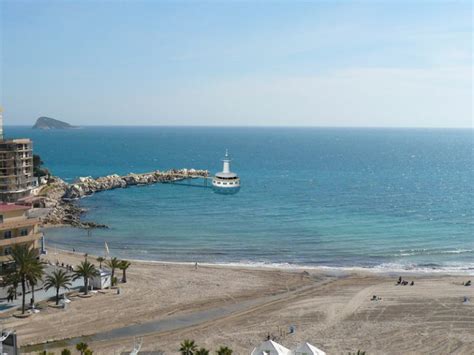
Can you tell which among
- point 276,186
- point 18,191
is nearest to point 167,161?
point 276,186

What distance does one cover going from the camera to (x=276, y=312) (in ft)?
135

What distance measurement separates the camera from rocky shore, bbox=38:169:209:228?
78.7m

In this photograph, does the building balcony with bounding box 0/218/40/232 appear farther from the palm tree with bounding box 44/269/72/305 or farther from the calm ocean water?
the calm ocean water

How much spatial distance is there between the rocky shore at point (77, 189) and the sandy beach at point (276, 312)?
30502 mm

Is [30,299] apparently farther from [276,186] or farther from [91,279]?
[276,186]

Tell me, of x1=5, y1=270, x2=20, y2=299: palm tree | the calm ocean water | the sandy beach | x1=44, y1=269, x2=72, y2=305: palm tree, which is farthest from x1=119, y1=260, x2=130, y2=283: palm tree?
the calm ocean water

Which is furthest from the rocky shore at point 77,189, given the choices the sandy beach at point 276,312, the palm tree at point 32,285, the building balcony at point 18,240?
the palm tree at point 32,285

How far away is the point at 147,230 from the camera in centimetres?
7306

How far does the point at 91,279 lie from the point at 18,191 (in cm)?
4691

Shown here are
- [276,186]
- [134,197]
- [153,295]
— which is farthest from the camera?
[276,186]

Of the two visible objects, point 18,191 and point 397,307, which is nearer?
point 397,307

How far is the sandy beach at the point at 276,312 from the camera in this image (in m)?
35.1

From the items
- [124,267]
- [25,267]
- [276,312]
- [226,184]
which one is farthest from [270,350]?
[226,184]

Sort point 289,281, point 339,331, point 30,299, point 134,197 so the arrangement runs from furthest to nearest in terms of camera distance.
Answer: point 134,197
point 289,281
point 30,299
point 339,331
